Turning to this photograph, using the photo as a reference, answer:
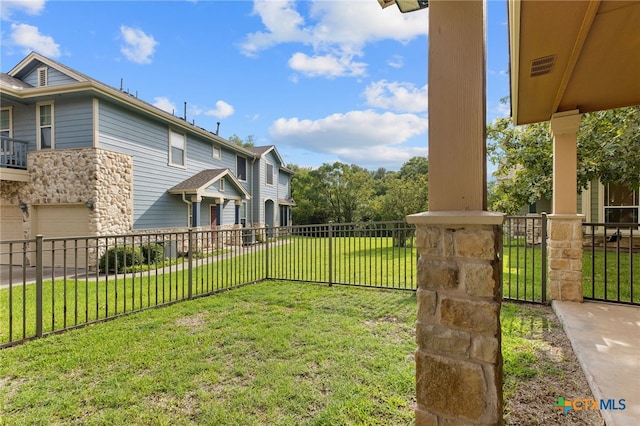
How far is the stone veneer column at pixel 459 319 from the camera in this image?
146 cm

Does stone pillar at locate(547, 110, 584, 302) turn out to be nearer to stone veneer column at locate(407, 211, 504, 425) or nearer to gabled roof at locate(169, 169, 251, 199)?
stone veneer column at locate(407, 211, 504, 425)

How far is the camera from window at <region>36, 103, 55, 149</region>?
29.0ft

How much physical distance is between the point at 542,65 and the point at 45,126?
38.9 feet

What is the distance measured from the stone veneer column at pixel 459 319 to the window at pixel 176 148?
1155 cm

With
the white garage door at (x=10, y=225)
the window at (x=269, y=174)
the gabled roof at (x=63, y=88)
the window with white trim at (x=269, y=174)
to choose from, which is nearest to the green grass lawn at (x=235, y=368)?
the gabled roof at (x=63, y=88)

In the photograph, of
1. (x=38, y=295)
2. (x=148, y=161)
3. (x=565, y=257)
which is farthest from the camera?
(x=148, y=161)

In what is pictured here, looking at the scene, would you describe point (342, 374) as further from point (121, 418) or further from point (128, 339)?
point (128, 339)

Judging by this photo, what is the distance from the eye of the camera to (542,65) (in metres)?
2.94

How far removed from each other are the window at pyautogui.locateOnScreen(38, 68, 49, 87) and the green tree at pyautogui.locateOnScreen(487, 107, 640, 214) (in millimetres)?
13433

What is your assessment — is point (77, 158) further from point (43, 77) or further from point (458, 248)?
point (458, 248)

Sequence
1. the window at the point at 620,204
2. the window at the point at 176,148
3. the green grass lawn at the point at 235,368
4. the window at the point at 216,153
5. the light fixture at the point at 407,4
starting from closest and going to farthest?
the green grass lawn at the point at 235,368
the light fixture at the point at 407,4
the window at the point at 620,204
the window at the point at 176,148
the window at the point at 216,153

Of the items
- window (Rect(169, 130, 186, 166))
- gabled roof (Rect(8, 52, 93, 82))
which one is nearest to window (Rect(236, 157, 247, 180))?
window (Rect(169, 130, 186, 166))

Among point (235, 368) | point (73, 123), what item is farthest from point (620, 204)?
point (73, 123)

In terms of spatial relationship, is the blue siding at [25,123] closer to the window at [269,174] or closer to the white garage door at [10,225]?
the white garage door at [10,225]
